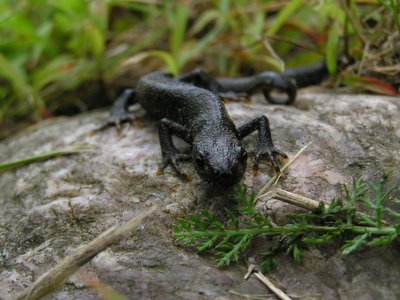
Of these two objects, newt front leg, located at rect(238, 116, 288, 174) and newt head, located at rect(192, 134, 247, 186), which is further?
newt front leg, located at rect(238, 116, 288, 174)

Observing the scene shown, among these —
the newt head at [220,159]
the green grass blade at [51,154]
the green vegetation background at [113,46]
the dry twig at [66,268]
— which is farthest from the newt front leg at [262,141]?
the green vegetation background at [113,46]

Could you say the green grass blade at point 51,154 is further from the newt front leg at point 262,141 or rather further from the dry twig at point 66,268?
the dry twig at point 66,268

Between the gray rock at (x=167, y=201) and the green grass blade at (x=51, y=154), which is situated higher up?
the green grass blade at (x=51, y=154)

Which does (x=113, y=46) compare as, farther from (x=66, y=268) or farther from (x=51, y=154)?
(x=66, y=268)

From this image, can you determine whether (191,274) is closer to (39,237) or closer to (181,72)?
(39,237)

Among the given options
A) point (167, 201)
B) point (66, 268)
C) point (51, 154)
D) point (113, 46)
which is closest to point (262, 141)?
point (167, 201)

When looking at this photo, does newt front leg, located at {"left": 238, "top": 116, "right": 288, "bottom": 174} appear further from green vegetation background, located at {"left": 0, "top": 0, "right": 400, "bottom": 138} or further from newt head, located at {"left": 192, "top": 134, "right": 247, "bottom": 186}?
green vegetation background, located at {"left": 0, "top": 0, "right": 400, "bottom": 138}

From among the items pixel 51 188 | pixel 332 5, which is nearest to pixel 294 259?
pixel 51 188

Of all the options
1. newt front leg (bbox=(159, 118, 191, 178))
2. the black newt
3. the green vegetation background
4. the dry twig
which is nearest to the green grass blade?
the black newt
